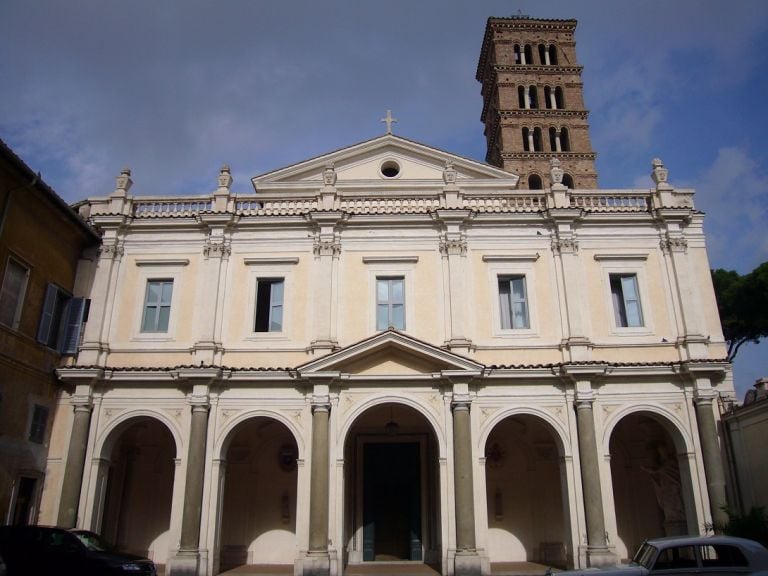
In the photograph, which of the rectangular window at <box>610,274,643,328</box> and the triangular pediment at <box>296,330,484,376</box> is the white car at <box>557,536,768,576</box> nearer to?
the triangular pediment at <box>296,330,484,376</box>

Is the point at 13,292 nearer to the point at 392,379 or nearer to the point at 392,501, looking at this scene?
the point at 392,379

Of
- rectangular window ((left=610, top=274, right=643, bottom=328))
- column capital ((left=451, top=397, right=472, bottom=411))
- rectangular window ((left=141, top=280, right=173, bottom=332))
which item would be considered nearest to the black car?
rectangular window ((left=141, top=280, right=173, bottom=332))

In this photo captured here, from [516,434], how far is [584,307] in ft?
16.0

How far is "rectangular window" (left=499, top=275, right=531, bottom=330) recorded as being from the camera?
20.1m

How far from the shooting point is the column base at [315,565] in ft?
55.7

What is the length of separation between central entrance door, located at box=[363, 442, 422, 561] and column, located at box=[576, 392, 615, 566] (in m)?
5.41

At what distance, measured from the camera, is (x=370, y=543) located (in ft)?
66.3

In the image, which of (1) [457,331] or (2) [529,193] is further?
(2) [529,193]

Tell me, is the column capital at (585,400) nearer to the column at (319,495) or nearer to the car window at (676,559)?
the column at (319,495)

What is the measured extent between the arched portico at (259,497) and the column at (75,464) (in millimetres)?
4097

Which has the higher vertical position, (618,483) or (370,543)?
(618,483)

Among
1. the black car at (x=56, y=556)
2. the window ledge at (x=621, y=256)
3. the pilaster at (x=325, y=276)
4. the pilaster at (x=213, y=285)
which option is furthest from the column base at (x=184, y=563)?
the window ledge at (x=621, y=256)

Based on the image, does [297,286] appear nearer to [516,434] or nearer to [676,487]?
[516,434]

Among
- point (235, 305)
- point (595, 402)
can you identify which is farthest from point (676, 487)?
point (235, 305)
